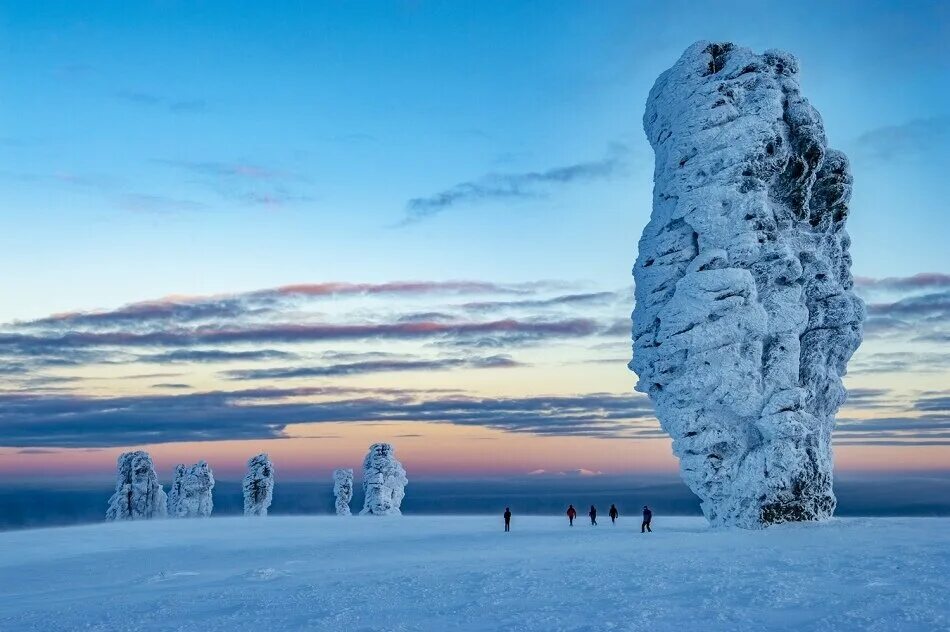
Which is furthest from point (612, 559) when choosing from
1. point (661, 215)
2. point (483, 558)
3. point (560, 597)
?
point (661, 215)

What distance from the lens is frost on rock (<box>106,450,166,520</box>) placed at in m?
74.3

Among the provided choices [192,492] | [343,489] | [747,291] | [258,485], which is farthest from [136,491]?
[747,291]

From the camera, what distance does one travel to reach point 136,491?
74562 mm

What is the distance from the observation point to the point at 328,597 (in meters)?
20.1

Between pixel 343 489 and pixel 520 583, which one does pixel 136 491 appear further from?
pixel 520 583

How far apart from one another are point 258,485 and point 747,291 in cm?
5681

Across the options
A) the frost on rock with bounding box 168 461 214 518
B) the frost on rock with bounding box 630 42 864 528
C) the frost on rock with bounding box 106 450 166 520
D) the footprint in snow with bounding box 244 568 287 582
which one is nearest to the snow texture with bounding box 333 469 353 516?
the frost on rock with bounding box 168 461 214 518

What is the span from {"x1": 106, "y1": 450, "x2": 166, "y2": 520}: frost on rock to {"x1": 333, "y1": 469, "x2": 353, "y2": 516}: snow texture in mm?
17069

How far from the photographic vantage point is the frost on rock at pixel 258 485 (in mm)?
77875

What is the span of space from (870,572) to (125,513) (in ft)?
231

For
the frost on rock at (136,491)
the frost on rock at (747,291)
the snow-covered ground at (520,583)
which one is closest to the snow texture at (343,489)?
the frost on rock at (136,491)

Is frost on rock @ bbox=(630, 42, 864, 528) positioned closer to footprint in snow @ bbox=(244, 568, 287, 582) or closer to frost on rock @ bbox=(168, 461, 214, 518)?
footprint in snow @ bbox=(244, 568, 287, 582)

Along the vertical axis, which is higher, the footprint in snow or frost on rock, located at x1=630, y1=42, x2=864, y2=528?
frost on rock, located at x1=630, y1=42, x2=864, y2=528

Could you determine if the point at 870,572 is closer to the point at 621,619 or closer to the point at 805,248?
the point at 621,619
